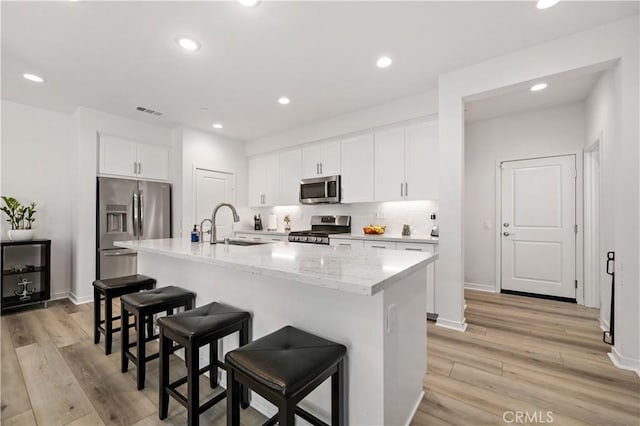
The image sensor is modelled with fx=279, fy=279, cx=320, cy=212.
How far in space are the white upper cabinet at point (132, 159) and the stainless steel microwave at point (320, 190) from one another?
238cm

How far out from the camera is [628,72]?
2.13 meters

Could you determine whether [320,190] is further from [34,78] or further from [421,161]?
[34,78]

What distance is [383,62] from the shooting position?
9.02 ft

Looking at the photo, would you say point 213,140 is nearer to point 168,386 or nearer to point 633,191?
point 168,386

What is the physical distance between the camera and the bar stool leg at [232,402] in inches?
46.7

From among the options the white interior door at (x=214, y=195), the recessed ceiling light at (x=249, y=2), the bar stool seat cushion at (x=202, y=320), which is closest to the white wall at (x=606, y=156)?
the recessed ceiling light at (x=249, y=2)

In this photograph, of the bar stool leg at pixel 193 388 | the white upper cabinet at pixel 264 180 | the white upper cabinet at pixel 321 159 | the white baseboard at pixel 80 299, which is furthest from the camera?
the white upper cabinet at pixel 264 180

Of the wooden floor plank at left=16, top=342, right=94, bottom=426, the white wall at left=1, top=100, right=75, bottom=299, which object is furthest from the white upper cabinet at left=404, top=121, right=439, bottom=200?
the white wall at left=1, top=100, right=75, bottom=299

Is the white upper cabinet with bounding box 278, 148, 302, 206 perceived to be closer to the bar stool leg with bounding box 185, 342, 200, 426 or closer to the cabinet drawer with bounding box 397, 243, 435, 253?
the cabinet drawer with bounding box 397, 243, 435, 253

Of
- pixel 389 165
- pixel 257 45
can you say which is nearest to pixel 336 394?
pixel 257 45

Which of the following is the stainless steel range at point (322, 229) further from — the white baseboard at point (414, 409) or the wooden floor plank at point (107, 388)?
the wooden floor plank at point (107, 388)

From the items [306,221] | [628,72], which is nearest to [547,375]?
[628,72]

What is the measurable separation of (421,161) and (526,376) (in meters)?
2.40

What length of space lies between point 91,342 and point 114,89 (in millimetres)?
2772
